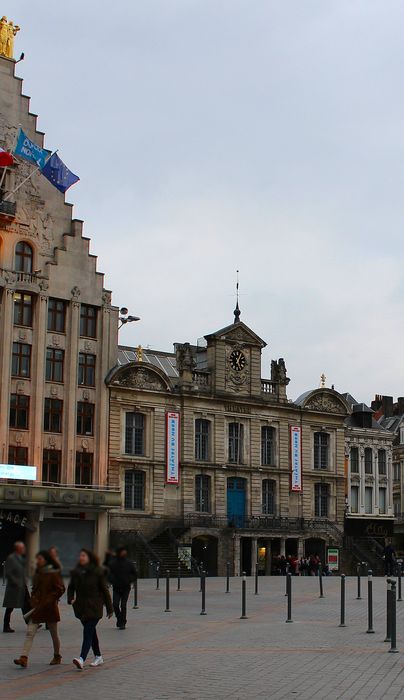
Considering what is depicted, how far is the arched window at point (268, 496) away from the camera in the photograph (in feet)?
206

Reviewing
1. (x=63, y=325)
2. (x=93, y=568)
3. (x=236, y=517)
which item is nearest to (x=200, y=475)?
(x=236, y=517)

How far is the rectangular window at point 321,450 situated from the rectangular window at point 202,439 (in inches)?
348

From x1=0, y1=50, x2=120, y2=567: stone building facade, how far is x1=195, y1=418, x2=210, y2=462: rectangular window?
6674mm

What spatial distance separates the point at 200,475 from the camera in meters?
60.0

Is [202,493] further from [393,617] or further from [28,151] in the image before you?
[393,617]

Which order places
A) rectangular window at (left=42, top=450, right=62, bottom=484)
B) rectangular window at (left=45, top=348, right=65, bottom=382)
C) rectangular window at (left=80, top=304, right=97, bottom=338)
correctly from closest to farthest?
rectangular window at (left=42, top=450, right=62, bottom=484), rectangular window at (left=45, top=348, right=65, bottom=382), rectangular window at (left=80, top=304, right=97, bottom=338)

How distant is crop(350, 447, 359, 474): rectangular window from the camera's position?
72.9 m

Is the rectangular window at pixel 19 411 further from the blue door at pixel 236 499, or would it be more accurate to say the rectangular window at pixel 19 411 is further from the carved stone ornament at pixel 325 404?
the carved stone ornament at pixel 325 404

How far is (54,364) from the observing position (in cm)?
5444

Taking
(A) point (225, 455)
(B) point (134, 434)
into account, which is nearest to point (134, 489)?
(B) point (134, 434)

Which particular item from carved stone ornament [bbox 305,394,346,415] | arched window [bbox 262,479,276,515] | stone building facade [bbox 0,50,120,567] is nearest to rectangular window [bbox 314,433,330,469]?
carved stone ornament [bbox 305,394,346,415]

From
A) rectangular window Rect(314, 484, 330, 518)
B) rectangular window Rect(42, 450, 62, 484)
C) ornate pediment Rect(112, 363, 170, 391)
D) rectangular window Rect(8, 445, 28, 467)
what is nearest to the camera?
rectangular window Rect(8, 445, 28, 467)

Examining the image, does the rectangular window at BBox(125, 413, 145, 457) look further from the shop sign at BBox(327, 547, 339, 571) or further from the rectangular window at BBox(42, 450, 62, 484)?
the shop sign at BBox(327, 547, 339, 571)

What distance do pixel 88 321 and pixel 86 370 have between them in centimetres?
266
